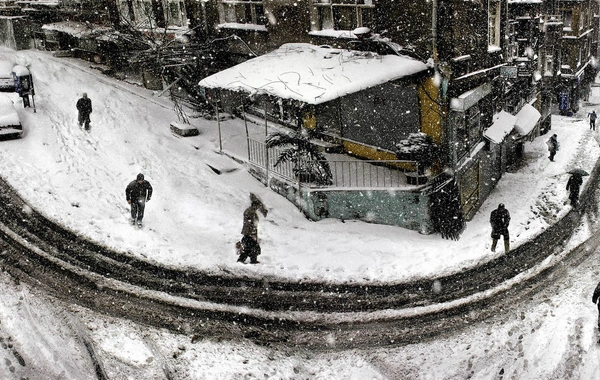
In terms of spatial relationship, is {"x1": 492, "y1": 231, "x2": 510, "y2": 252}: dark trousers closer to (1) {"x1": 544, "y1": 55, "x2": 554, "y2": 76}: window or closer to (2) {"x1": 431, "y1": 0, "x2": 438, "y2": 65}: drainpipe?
(2) {"x1": 431, "y1": 0, "x2": 438, "y2": 65}: drainpipe

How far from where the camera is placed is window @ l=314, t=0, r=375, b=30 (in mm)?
16578

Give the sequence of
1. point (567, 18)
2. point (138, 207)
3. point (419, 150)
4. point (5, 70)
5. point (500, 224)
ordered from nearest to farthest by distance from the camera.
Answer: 1. point (138, 207)
2. point (500, 224)
3. point (419, 150)
4. point (5, 70)
5. point (567, 18)

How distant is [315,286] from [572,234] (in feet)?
27.6

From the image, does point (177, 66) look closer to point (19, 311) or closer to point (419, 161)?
point (419, 161)

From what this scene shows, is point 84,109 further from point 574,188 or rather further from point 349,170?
point 574,188

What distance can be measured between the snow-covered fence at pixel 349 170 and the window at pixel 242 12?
5466 mm

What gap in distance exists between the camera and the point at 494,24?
63.6 feet

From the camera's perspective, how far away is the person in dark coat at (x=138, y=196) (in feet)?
45.0

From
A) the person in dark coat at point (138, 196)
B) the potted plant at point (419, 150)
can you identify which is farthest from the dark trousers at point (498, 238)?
the person in dark coat at point (138, 196)

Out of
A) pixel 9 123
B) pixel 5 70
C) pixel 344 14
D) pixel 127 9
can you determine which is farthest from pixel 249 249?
pixel 127 9

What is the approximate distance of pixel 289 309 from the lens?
37.7ft

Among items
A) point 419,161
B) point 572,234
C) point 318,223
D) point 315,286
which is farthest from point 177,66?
point 572,234

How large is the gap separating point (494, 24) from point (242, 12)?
9023 millimetres

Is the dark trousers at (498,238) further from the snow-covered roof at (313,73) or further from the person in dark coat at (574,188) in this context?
the person in dark coat at (574,188)
